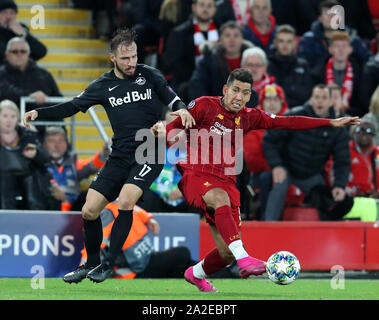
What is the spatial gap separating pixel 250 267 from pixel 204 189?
0.86 meters

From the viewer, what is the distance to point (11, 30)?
44.9 feet

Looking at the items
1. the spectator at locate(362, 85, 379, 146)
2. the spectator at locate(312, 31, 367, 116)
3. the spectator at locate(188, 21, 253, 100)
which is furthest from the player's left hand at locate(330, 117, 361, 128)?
the spectator at locate(312, 31, 367, 116)

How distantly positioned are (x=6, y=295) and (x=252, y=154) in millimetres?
5123

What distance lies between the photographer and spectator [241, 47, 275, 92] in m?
12.9

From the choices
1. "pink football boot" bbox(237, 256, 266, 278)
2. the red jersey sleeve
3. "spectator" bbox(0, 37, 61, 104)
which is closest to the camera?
"pink football boot" bbox(237, 256, 266, 278)

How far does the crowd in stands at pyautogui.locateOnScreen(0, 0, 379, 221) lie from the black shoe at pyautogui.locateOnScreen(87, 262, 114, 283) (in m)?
2.80

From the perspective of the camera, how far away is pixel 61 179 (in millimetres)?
12266

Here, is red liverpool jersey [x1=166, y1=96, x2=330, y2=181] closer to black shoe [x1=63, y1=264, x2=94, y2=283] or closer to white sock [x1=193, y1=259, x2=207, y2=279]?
white sock [x1=193, y1=259, x2=207, y2=279]

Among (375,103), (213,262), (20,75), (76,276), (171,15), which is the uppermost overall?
(171,15)

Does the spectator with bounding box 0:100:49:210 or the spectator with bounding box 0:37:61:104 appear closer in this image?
the spectator with bounding box 0:100:49:210

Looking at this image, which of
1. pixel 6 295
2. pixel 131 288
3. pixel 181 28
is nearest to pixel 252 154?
pixel 181 28

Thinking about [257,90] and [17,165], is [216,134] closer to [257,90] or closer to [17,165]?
[17,165]

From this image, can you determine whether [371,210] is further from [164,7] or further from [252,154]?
[164,7]

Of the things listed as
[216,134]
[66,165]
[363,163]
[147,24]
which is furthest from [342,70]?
[216,134]
